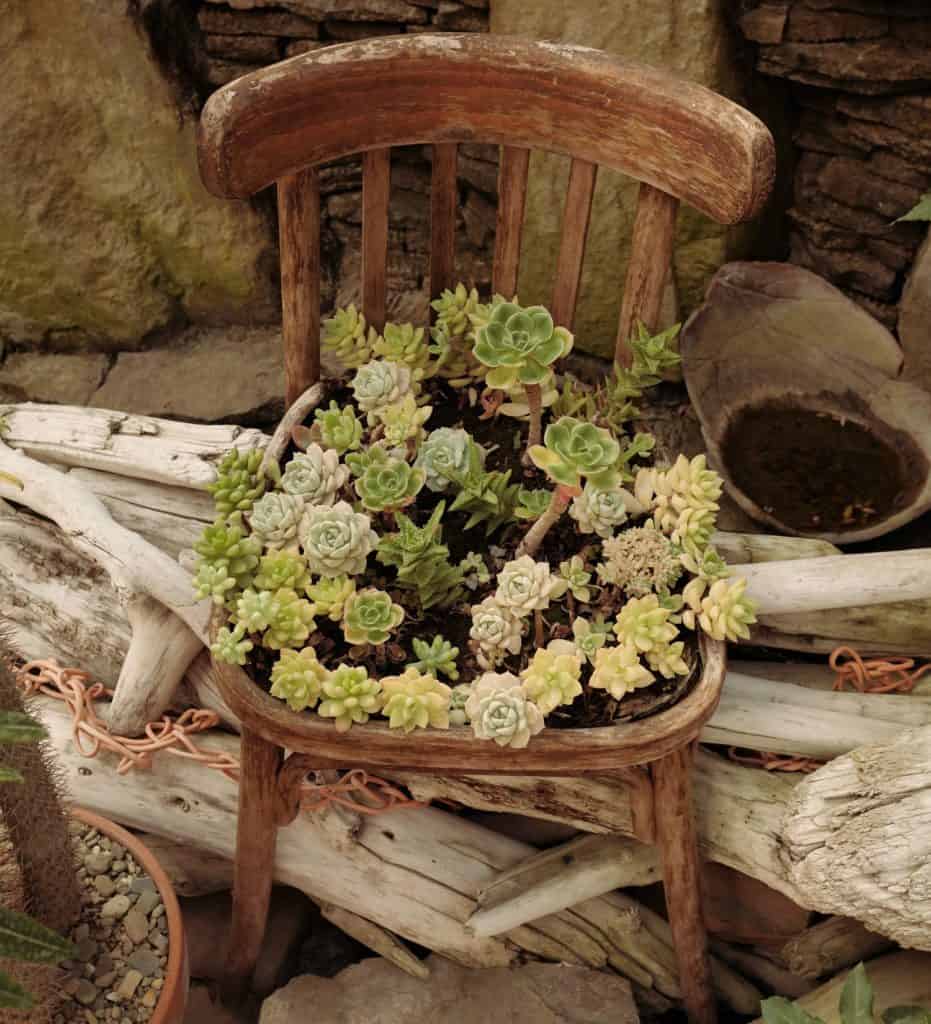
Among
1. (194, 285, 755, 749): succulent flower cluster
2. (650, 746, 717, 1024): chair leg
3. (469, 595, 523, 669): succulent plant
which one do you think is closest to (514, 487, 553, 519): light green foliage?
(194, 285, 755, 749): succulent flower cluster

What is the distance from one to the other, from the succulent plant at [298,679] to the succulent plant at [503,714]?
16 cm

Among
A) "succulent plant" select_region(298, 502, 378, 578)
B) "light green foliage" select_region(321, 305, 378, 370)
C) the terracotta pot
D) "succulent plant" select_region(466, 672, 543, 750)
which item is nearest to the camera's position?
"succulent plant" select_region(466, 672, 543, 750)

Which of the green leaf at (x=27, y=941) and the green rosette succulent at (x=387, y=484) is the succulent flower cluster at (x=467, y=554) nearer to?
the green rosette succulent at (x=387, y=484)

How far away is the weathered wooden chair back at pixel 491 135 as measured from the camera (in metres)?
1.29

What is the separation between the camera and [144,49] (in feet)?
7.45

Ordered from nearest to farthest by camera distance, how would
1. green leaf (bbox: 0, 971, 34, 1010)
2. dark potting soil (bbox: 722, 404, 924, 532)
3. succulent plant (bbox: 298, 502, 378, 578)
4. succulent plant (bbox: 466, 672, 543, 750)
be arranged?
green leaf (bbox: 0, 971, 34, 1010), succulent plant (bbox: 466, 672, 543, 750), succulent plant (bbox: 298, 502, 378, 578), dark potting soil (bbox: 722, 404, 924, 532)

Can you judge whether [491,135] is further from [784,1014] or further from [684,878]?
[784,1014]

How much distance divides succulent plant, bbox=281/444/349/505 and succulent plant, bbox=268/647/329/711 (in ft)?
0.67

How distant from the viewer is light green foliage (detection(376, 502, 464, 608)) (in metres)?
1.28

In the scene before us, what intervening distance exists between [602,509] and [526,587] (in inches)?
6.2

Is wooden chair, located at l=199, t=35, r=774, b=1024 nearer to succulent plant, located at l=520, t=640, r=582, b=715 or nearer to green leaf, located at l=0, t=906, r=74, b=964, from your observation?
succulent plant, located at l=520, t=640, r=582, b=715

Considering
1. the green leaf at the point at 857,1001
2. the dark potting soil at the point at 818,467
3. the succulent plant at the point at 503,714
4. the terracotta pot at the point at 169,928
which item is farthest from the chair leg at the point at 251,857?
the dark potting soil at the point at 818,467

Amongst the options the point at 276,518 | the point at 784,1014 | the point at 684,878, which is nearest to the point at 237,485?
the point at 276,518

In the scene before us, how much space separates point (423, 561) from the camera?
1.29 meters
